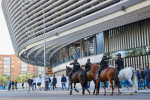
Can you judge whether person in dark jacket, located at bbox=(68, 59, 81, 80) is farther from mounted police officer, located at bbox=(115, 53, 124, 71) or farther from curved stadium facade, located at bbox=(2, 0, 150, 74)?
curved stadium facade, located at bbox=(2, 0, 150, 74)

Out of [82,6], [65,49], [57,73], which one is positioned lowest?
[57,73]

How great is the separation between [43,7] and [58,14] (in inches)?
156

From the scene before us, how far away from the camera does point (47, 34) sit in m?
36.7

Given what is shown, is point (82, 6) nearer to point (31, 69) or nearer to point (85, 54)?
point (85, 54)

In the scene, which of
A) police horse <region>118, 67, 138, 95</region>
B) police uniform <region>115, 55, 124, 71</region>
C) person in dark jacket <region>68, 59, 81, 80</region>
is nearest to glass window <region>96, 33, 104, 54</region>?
person in dark jacket <region>68, 59, 81, 80</region>

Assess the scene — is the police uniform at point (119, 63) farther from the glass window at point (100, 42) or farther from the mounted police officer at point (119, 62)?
the glass window at point (100, 42)

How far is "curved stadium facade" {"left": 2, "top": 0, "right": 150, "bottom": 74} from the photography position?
1051 inches

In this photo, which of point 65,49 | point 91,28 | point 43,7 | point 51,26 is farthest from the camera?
point 65,49

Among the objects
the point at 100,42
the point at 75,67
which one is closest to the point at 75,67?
the point at 75,67

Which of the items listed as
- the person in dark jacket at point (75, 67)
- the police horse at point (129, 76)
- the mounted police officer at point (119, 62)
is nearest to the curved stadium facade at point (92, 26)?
the mounted police officer at point (119, 62)

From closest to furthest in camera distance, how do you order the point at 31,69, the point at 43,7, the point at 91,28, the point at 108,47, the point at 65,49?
the point at 91,28 < the point at 108,47 < the point at 43,7 < the point at 65,49 < the point at 31,69

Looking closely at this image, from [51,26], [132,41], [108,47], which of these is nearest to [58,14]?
[51,26]

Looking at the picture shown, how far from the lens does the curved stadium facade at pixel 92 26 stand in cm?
2669

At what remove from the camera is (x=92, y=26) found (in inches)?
1180
